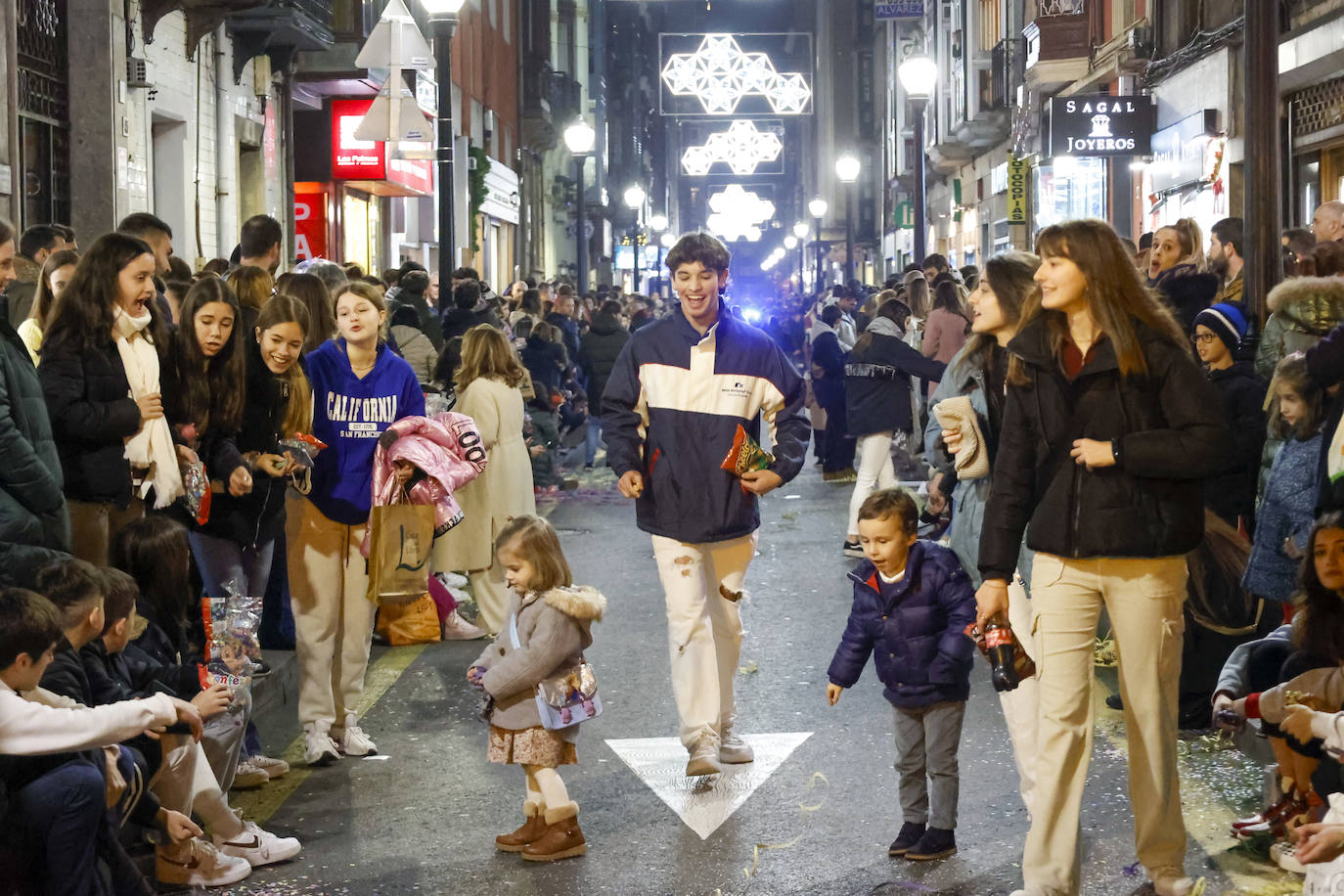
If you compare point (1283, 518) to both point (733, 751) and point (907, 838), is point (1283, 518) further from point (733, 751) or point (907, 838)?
point (733, 751)

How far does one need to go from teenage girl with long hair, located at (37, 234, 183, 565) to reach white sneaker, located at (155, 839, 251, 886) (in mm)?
1754

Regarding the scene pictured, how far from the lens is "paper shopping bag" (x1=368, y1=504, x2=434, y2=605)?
24.4 feet

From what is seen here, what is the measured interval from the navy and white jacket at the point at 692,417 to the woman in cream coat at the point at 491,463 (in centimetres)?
324

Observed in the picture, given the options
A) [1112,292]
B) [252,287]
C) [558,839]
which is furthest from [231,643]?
[252,287]

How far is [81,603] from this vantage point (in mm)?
5395

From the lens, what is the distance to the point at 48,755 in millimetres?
4988

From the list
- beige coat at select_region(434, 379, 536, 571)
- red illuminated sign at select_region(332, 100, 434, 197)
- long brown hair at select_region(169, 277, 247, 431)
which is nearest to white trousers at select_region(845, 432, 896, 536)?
beige coat at select_region(434, 379, 536, 571)

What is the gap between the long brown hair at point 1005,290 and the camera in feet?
20.7

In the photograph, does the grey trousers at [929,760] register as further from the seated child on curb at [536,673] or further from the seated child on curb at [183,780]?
the seated child on curb at [183,780]

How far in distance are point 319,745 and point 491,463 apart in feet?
11.5

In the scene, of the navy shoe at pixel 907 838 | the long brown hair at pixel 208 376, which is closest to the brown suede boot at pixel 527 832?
the navy shoe at pixel 907 838

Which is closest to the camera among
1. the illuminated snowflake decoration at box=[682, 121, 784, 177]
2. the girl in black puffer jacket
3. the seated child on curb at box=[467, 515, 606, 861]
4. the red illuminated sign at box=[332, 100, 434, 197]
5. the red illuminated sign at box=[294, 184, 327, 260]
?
the girl in black puffer jacket

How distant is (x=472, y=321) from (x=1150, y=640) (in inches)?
434

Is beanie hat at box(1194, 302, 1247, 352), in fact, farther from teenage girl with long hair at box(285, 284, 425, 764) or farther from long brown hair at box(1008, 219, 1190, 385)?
teenage girl with long hair at box(285, 284, 425, 764)
